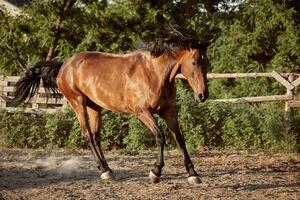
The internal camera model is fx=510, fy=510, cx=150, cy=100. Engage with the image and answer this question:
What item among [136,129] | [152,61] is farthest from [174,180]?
[136,129]

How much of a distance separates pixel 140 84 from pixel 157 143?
0.81 metres

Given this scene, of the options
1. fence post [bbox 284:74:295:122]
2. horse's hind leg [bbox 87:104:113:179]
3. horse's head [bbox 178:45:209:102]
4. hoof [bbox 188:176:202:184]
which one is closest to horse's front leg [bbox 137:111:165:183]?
hoof [bbox 188:176:202:184]

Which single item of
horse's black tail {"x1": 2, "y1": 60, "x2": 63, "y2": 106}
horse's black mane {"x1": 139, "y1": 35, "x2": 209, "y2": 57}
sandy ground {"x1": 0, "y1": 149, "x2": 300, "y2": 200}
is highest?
horse's black mane {"x1": 139, "y1": 35, "x2": 209, "y2": 57}

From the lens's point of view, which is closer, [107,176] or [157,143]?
[157,143]

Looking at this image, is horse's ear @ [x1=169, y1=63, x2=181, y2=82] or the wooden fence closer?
horse's ear @ [x1=169, y1=63, x2=181, y2=82]

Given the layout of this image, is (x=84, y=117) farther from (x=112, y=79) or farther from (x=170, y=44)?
(x=170, y=44)

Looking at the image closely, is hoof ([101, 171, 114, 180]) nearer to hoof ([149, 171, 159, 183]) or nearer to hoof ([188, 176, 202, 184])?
hoof ([149, 171, 159, 183])

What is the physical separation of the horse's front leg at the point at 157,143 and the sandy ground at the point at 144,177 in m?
0.12

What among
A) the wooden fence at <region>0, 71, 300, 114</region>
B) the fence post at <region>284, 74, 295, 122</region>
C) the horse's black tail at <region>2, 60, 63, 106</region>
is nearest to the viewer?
the horse's black tail at <region>2, 60, 63, 106</region>

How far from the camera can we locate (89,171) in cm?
740

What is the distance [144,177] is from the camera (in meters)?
6.86

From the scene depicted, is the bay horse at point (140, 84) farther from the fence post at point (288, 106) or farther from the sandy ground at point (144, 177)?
the fence post at point (288, 106)

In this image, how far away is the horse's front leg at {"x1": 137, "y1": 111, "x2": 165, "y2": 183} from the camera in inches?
249

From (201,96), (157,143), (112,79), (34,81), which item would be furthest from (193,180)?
(34,81)
